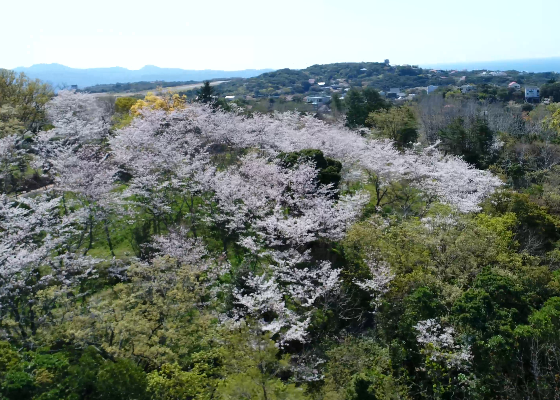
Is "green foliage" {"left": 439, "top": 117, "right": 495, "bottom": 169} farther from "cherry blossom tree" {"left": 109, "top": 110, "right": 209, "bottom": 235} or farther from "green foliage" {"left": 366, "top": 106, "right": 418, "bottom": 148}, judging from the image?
"cherry blossom tree" {"left": 109, "top": 110, "right": 209, "bottom": 235}

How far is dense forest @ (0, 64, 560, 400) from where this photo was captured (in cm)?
1038

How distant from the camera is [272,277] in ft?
47.8

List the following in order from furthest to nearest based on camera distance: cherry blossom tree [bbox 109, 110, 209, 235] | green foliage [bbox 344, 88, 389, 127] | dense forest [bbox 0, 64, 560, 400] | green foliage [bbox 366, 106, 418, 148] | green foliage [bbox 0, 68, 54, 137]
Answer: green foliage [bbox 344, 88, 389, 127] → green foliage [bbox 366, 106, 418, 148] → green foliage [bbox 0, 68, 54, 137] → cherry blossom tree [bbox 109, 110, 209, 235] → dense forest [bbox 0, 64, 560, 400]

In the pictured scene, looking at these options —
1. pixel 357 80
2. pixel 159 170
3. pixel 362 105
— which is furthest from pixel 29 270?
pixel 357 80

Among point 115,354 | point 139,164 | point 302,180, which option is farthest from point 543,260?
point 139,164

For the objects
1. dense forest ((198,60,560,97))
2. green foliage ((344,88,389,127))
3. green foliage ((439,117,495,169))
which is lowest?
green foliage ((439,117,495,169))

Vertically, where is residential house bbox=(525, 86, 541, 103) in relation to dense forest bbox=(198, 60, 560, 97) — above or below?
below

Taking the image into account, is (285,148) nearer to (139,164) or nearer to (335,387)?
(139,164)

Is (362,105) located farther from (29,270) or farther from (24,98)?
(29,270)

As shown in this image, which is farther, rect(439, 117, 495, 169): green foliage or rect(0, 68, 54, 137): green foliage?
rect(439, 117, 495, 169): green foliage

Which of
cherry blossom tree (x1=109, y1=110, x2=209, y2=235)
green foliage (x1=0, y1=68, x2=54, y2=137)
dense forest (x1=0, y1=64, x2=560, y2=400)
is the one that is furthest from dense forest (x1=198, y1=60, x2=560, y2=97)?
dense forest (x1=0, y1=64, x2=560, y2=400)

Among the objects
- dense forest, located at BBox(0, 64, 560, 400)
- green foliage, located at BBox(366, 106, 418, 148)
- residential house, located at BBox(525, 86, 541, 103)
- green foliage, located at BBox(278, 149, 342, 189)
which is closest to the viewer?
dense forest, located at BBox(0, 64, 560, 400)

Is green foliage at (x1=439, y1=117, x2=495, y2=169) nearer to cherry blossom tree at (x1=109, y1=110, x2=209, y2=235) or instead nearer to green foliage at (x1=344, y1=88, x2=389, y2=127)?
green foliage at (x1=344, y1=88, x2=389, y2=127)

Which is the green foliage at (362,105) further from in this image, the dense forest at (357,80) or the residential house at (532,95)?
the dense forest at (357,80)
